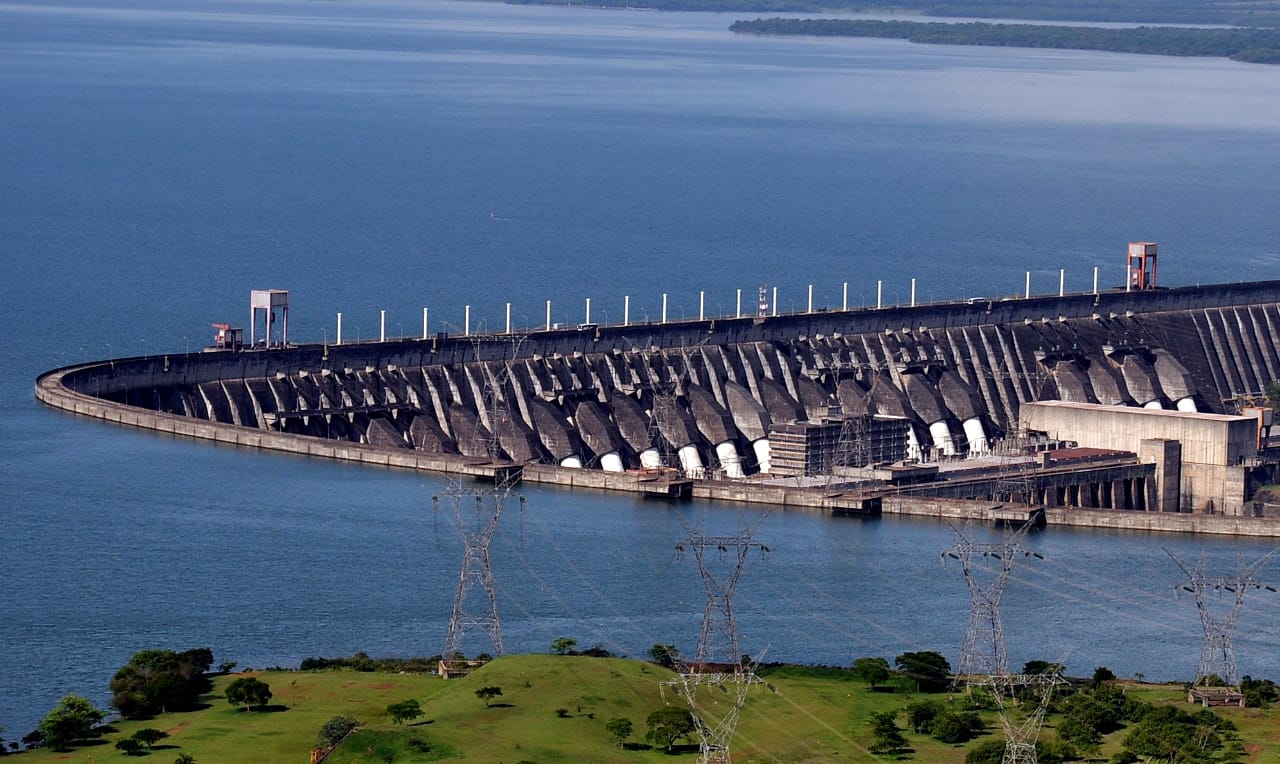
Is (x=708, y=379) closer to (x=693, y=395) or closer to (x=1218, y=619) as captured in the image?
(x=693, y=395)

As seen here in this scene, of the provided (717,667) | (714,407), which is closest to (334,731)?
(717,667)

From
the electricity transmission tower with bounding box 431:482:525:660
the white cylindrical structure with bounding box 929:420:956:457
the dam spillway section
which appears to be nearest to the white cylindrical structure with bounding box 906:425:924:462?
the dam spillway section

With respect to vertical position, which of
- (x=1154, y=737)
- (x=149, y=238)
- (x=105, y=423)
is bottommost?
(x=1154, y=737)

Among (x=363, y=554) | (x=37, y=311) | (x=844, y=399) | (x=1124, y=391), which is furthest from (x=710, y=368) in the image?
(x=37, y=311)

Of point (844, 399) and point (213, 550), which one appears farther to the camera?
point (844, 399)

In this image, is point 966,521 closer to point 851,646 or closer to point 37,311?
point 851,646

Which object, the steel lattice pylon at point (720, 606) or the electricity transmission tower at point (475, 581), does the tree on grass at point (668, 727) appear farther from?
the electricity transmission tower at point (475, 581)
